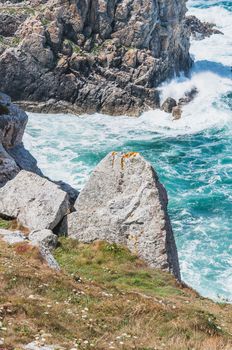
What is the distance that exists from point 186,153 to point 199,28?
225 ft

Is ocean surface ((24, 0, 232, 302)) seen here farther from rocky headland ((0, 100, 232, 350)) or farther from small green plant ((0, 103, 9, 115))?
small green plant ((0, 103, 9, 115))

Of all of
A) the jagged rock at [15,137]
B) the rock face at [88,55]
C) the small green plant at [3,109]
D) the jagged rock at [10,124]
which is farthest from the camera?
the rock face at [88,55]

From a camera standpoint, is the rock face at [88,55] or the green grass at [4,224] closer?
the green grass at [4,224]

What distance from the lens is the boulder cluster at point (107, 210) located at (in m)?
29.1

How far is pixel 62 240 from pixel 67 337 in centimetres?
1472

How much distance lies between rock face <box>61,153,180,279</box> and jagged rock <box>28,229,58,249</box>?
6.19 feet

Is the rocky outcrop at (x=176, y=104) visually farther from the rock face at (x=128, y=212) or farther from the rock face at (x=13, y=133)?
the rock face at (x=128, y=212)

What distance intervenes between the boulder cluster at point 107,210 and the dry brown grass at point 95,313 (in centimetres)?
334

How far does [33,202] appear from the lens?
3141 cm

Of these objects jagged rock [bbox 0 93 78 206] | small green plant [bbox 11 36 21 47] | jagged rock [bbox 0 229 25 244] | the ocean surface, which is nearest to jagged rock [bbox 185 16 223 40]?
the ocean surface

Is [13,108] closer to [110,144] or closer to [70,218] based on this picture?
[70,218]

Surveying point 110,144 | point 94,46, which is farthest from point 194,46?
point 110,144

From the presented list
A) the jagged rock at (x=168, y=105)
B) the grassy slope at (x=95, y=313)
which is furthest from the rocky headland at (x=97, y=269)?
the jagged rock at (x=168, y=105)

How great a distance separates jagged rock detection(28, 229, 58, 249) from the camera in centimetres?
2845
